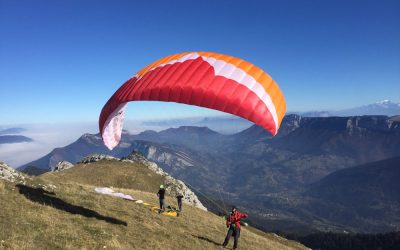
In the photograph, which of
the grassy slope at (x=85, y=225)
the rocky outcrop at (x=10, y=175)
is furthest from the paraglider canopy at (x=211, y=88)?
the rocky outcrop at (x=10, y=175)

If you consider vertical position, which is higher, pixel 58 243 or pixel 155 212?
pixel 58 243

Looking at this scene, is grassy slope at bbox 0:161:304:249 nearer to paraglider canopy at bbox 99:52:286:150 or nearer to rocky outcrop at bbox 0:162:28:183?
rocky outcrop at bbox 0:162:28:183

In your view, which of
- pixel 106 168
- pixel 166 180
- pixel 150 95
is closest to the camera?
pixel 150 95

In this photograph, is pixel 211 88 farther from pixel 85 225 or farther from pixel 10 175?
pixel 10 175

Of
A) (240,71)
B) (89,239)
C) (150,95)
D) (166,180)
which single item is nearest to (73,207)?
(89,239)

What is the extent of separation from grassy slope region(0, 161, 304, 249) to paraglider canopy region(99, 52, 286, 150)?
5.56 meters

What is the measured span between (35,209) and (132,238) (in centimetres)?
591

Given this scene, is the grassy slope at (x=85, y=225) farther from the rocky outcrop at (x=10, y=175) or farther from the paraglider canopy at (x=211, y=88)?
the paraglider canopy at (x=211, y=88)

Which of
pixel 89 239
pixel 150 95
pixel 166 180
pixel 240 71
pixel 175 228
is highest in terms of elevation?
pixel 240 71

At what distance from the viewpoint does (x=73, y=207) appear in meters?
24.8

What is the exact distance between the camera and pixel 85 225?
2066 centimetres

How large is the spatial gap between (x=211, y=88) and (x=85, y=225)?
1015cm

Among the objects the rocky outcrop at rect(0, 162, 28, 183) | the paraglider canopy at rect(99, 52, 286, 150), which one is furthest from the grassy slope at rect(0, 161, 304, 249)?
the paraglider canopy at rect(99, 52, 286, 150)

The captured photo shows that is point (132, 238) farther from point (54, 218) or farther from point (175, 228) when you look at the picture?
point (175, 228)
